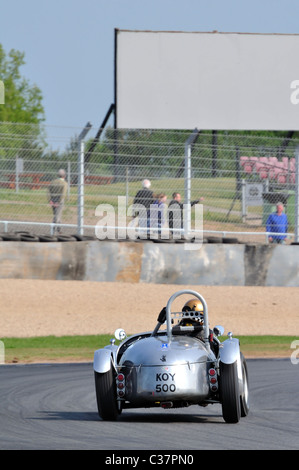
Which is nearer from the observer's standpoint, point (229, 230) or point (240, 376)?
point (240, 376)

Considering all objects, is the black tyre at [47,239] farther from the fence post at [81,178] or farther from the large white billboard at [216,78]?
the large white billboard at [216,78]

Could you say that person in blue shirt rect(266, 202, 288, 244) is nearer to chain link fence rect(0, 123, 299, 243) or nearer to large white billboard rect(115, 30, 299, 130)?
chain link fence rect(0, 123, 299, 243)

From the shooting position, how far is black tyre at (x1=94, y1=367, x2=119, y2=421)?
28.8 feet

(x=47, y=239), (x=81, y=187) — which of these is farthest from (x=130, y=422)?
(x=81, y=187)

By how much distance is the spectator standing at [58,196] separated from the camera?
20531 millimetres

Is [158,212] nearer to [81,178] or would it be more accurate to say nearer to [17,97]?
[81,178]

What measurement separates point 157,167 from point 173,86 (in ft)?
36.1

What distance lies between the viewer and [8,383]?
1182 cm

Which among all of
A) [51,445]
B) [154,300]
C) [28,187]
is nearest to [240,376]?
[51,445]

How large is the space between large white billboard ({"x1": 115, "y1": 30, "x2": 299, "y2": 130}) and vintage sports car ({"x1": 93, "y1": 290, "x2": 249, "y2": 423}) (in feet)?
75.4

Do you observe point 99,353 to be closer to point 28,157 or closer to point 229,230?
point 28,157

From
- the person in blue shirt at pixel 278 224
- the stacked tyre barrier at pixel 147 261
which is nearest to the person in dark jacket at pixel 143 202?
the stacked tyre barrier at pixel 147 261

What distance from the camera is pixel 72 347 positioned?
Answer: 52.5 feet

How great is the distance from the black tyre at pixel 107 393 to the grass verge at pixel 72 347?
223 inches
